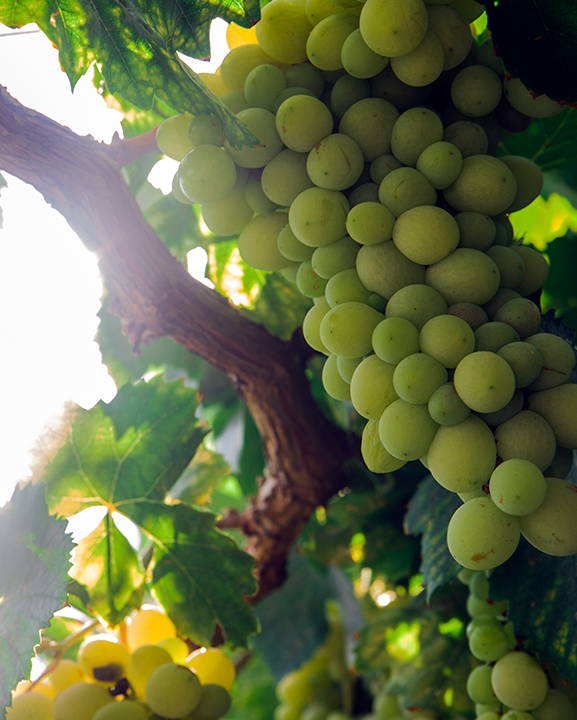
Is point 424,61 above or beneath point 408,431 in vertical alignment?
above

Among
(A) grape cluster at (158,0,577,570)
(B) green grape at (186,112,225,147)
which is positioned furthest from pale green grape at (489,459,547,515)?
(B) green grape at (186,112,225,147)

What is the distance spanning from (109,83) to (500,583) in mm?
560

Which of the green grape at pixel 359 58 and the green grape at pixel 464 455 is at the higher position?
the green grape at pixel 359 58

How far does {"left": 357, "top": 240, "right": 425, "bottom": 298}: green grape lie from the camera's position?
389mm

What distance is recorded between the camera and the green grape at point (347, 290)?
1.31ft

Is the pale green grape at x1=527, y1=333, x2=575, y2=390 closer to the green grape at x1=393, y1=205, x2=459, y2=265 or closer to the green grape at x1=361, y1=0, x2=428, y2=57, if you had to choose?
the green grape at x1=393, y1=205, x2=459, y2=265

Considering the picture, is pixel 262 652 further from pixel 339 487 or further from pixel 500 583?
pixel 500 583

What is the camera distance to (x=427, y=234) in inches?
14.8

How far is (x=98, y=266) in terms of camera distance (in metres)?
0.55

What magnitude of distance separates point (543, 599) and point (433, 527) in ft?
0.41

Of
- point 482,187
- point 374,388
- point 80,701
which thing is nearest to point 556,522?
point 374,388

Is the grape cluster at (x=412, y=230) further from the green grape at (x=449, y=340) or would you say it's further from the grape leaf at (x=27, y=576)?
the grape leaf at (x=27, y=576)

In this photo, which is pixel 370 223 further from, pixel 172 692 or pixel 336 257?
pixel 172 692

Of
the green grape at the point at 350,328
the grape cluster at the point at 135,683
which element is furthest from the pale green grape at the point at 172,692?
the green grape at the point at 350,328
